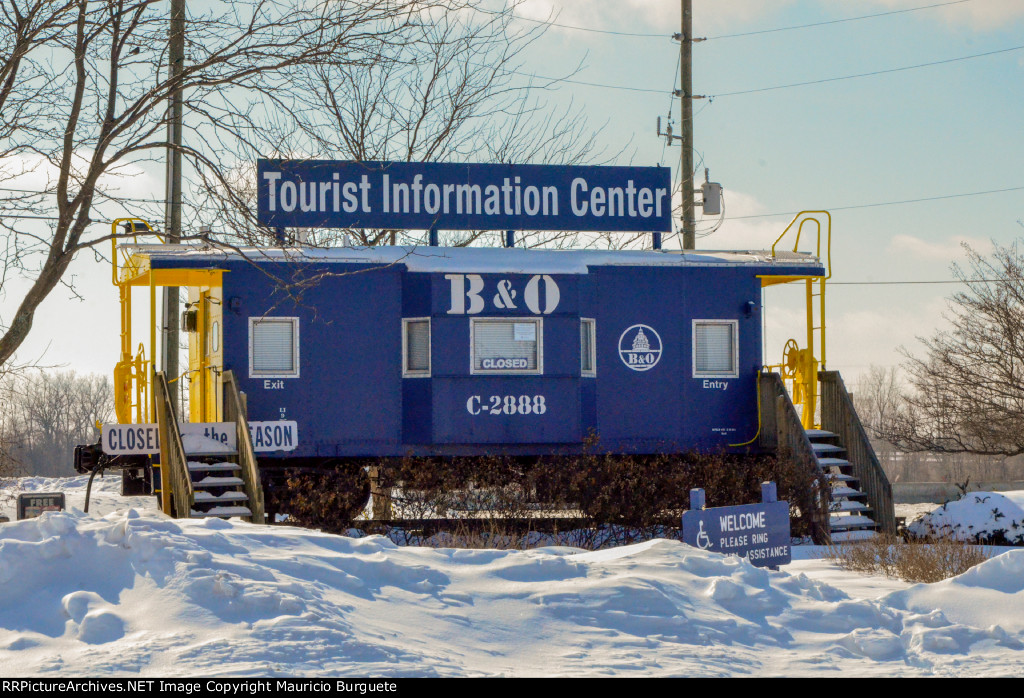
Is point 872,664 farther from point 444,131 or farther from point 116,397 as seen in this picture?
point 444,131

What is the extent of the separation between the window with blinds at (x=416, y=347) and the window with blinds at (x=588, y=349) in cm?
219

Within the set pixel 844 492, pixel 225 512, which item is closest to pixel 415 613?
pixel 225 512

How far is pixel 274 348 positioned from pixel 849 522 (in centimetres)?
807

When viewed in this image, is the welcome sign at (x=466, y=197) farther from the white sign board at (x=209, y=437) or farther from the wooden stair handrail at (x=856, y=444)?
the wooden stair handrail at (x=856, y=444)

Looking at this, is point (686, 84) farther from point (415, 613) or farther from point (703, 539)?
point (415, 613)

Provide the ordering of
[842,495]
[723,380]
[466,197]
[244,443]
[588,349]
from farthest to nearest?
1. [723,380]
2. [466,197]
3. [588,349]
4. [842,495]
5. [244,443]

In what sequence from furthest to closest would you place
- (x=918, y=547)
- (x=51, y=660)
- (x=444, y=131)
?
(x=444, y=131) < (x=918, y=547) < (x=51, y=660)

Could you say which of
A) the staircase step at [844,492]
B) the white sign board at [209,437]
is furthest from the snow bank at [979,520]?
the white sign board at [209,437]

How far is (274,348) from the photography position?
15.7 m

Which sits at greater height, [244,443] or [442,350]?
[442,350]

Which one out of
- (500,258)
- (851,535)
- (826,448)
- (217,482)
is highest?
(500,258)

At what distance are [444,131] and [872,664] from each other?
68.0 feet
